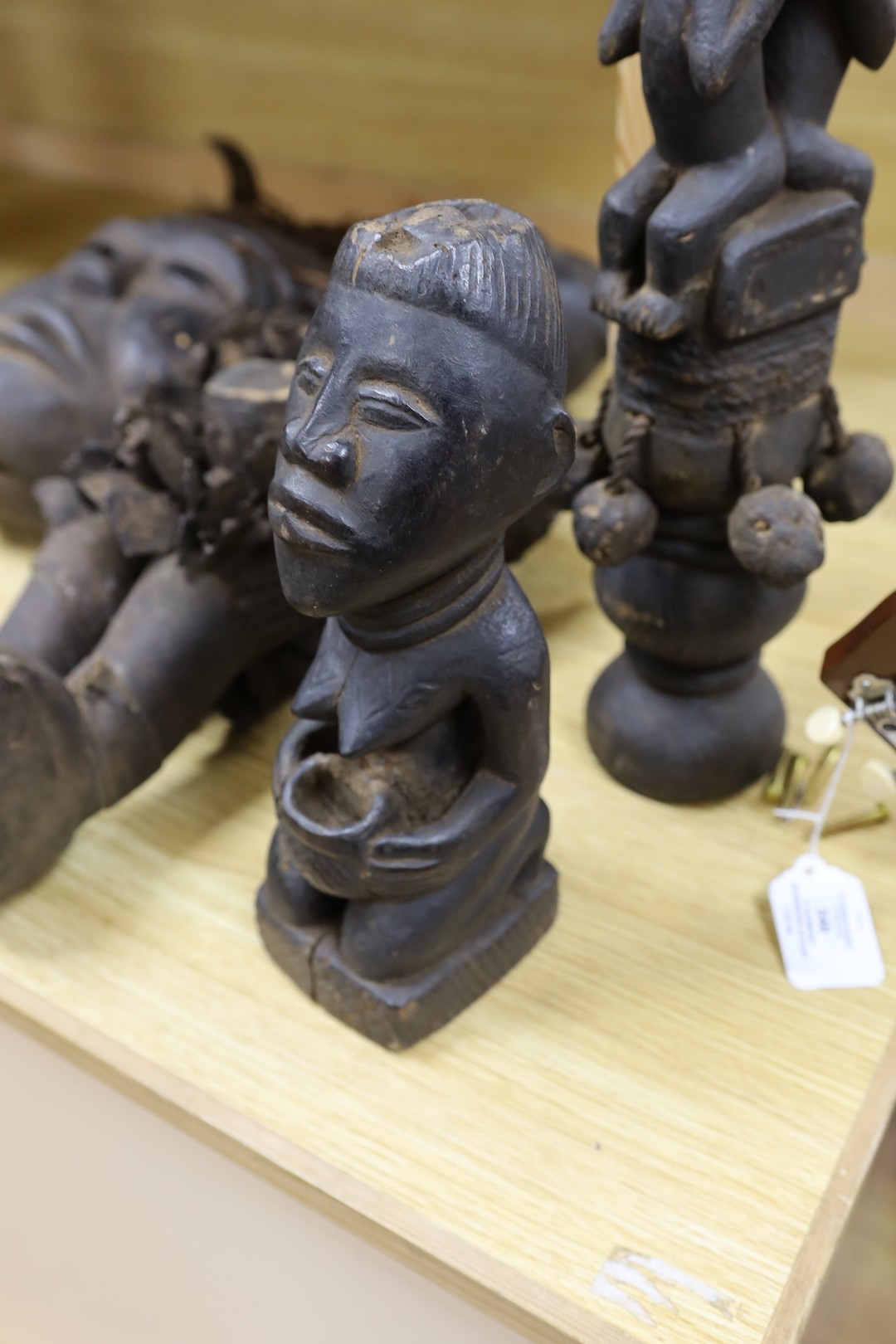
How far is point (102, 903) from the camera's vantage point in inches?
39.6

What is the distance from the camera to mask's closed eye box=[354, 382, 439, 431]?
0.67 meters

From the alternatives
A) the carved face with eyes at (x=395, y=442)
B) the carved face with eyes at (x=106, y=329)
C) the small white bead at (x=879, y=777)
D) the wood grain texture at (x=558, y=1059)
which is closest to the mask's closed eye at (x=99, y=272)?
the carved face with eyes at (x=106, y=329)

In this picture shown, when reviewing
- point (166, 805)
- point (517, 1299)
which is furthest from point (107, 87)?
point (517, 1299)

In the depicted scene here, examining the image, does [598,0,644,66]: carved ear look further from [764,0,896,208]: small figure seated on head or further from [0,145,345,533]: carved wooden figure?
[0,145,345,533]: carved wooden figure

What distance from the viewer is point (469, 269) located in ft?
2.18

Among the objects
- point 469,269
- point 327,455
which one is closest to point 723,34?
point 469,269

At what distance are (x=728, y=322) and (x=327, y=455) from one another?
0.31 meters

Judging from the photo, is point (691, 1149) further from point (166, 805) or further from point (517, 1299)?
point (166, 805)

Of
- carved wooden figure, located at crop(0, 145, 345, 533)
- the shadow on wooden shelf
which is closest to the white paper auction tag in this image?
the shadow on wooden shelf

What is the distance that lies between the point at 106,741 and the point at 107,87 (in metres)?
1.76

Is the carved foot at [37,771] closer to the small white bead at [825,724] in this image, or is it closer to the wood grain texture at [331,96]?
the small white bead at [825,724]

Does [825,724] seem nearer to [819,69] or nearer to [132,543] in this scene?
[819,69]

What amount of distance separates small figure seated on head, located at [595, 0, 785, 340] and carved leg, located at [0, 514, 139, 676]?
55 centimetres

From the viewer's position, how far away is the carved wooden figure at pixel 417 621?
2.20 ft
